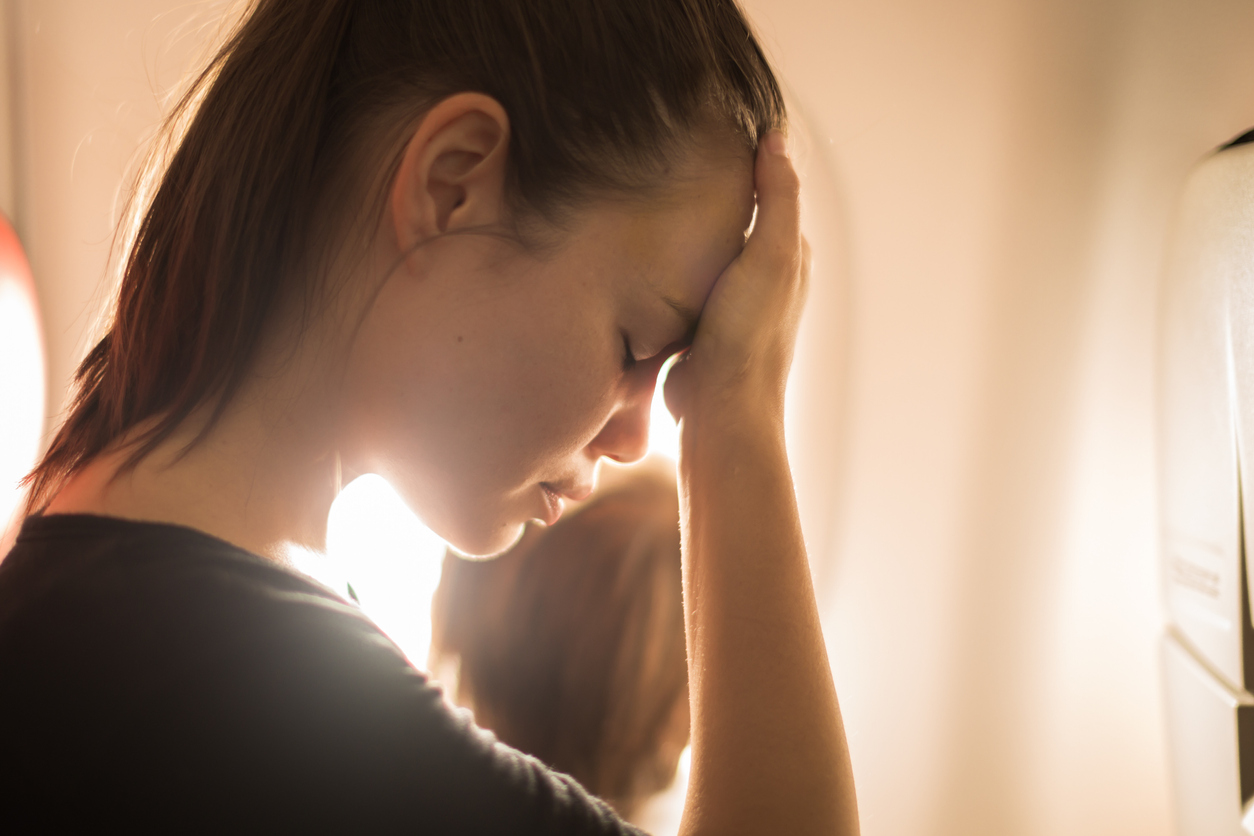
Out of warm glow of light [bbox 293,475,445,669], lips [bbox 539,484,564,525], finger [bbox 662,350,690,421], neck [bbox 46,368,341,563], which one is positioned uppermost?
finger [bbox 662,350,690,421]

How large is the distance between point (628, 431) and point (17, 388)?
3.40 feet

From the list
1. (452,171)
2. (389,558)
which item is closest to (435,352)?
(452,171)

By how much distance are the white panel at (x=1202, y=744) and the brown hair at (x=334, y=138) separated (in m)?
0.72

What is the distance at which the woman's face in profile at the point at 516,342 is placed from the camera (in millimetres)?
508

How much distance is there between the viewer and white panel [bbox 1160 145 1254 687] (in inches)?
27.6

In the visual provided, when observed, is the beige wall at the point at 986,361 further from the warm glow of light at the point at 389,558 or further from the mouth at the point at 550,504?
the mouth at the point at 550,504

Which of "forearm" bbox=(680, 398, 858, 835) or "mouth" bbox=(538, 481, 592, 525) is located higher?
"mouth" bbox=(538, 481, 592, 525)

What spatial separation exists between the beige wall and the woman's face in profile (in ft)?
1.77

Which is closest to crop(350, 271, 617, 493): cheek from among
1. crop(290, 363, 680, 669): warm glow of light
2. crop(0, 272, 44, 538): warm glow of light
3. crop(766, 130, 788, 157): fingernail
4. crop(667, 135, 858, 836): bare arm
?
crop(667, 135, 858, 836): bare arm

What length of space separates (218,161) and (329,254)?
96mm

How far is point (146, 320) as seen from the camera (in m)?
0.53

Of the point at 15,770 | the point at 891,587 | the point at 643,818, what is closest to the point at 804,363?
the point at 891,587

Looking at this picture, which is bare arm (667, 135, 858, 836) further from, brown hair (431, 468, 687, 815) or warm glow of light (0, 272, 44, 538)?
warm glow of light (0, 272, 44, 538)

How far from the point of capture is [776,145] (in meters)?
0.61
